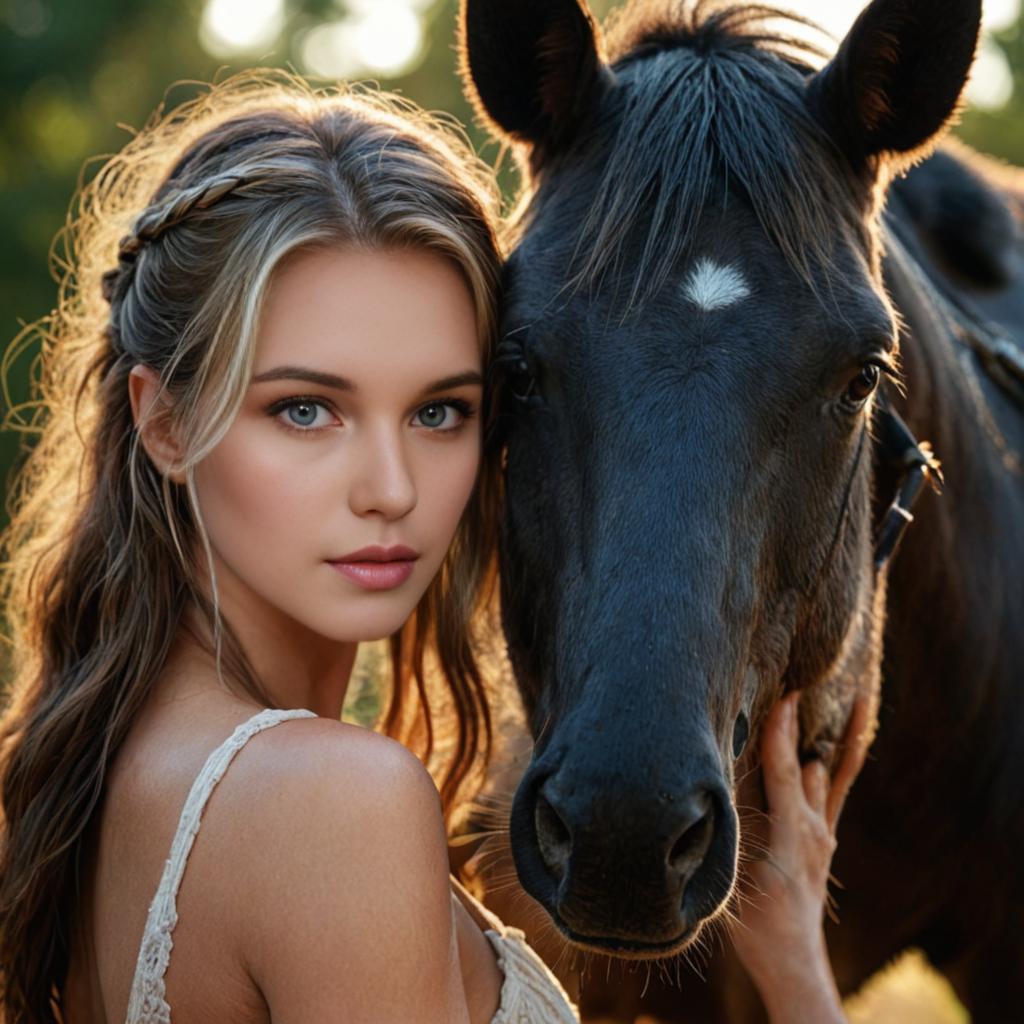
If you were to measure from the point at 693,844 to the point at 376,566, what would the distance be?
0.71m

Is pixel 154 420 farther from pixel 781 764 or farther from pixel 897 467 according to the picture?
pixel 897 467

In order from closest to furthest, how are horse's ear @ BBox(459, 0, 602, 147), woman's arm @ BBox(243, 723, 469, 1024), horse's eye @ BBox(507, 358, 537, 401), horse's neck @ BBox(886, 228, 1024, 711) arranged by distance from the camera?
woman's arm @ BBox(243, 723, 469, 1024)
horse's eye @ BBox(507, 358, 537, 401)
horse's ear @ BBox(459, 0, 602, 147)
horse's neck @ BBox(886, 228, 1024, 711)

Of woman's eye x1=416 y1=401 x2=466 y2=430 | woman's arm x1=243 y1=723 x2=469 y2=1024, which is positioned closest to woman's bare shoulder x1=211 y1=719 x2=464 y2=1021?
woman's arm x1=243 y1=723 x2=469 y2=1024

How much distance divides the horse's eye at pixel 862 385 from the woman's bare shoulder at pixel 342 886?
41.2 inches

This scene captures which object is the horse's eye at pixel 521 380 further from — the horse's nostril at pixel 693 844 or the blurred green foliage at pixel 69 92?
the blurred green foliage at pixel 69 92

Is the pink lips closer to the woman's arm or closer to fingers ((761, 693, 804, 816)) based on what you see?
the woman's arm

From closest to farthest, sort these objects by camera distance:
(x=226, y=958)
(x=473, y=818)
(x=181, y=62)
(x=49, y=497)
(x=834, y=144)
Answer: (x=226, y=958)
(x=834, y=144)
(x=49, y=497)
(x=473, y=818)
(x=181, y=62)

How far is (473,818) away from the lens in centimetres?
333

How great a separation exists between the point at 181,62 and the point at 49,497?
52.9ft

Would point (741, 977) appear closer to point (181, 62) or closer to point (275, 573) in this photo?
point (275, 573)

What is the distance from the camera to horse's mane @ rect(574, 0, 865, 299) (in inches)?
92.0

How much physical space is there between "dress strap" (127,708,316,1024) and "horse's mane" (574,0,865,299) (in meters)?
1.04

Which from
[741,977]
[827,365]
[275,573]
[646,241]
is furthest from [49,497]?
[741,977]

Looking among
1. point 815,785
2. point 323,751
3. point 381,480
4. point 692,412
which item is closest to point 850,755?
point 815,785
